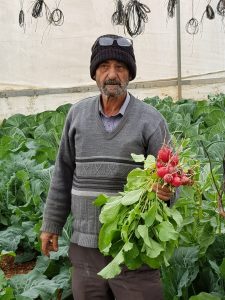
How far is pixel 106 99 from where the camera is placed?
275 cm

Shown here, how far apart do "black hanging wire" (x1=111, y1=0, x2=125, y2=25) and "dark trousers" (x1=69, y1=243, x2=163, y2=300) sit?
994cm

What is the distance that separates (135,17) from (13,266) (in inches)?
333

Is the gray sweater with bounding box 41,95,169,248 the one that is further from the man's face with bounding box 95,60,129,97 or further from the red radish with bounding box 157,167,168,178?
the red radish with bounding box 157,167,168,178

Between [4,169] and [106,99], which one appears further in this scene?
[4,169]

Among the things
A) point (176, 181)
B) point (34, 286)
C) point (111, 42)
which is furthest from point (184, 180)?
point (34, 286)

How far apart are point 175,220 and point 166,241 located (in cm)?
9

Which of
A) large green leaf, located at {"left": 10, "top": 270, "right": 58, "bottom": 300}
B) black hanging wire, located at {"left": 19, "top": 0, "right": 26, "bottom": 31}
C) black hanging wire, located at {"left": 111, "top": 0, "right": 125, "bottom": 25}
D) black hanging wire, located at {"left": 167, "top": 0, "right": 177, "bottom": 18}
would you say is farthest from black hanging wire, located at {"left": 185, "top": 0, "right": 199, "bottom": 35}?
large green leaf, located at {"left": 10, "top": 270, "right": 58, "bottom": 300}

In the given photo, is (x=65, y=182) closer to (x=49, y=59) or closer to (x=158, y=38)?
(x=49, y=59)

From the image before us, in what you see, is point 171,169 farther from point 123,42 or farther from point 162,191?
point 123,42

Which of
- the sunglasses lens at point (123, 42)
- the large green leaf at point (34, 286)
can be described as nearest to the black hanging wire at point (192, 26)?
the large green leaf at point (34, 286)

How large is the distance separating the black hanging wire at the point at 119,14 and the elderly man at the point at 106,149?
976 cm

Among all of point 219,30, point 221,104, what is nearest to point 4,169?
point 221,104

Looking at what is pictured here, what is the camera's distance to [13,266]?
5.21 metres

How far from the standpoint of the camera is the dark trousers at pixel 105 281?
8.72 ft
